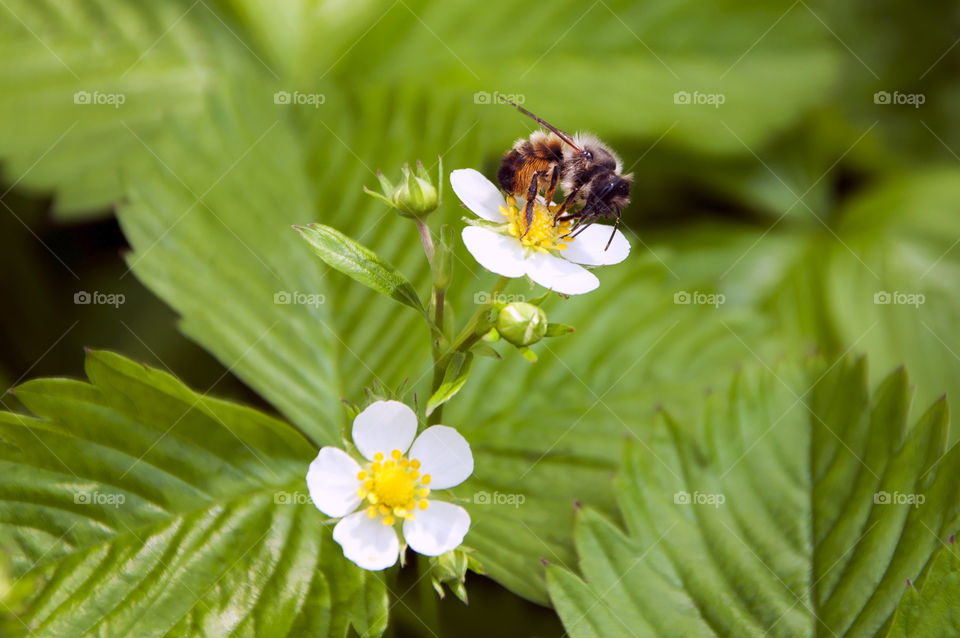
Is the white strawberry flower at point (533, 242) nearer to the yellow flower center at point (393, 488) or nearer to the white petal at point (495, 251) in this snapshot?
the white petal at point (495, 251)

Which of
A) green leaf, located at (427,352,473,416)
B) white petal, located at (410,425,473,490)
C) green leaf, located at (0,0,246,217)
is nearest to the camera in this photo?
green leaf, located at (427,352,473,416)

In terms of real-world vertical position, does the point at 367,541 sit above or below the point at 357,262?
below

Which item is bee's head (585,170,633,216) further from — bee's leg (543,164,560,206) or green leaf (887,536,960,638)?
green leaf (887,536,960,638)

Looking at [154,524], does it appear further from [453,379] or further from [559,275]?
[559,275]

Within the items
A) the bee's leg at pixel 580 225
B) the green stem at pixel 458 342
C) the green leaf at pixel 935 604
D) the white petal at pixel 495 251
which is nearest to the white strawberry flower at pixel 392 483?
the green stem at pixel 458 342

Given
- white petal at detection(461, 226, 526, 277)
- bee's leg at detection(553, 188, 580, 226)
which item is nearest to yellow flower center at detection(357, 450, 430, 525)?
white petal at detection(461, 226, 526, 277)

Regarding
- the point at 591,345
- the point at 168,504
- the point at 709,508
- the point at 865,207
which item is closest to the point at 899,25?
the point at 865,207

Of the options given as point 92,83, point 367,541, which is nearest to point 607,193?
point 367,541
